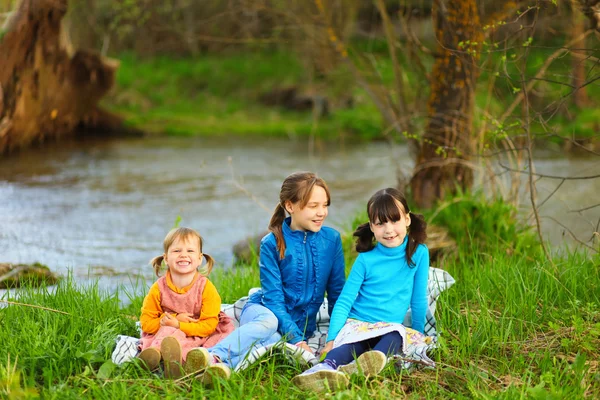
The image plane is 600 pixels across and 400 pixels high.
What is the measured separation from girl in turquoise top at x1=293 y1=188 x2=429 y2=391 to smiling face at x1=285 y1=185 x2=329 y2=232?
23cm

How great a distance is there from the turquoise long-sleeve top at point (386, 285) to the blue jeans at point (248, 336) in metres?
0.35

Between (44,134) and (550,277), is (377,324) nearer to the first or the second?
(550,277)

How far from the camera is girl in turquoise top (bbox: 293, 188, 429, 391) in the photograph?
3801mm

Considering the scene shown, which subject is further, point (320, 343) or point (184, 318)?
point (320, 343)

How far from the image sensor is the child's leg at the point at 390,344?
363 centimetres

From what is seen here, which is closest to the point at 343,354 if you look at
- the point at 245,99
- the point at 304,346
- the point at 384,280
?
the point at 304,346

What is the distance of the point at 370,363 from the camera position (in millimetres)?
3389

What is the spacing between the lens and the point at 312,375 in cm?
327

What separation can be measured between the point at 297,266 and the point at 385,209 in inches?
24.1

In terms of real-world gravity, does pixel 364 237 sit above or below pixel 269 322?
above

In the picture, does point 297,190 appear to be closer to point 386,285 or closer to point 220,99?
point 386,285

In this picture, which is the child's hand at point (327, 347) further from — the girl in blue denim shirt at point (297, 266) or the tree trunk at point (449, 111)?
the tree trunk at point (449, 111)

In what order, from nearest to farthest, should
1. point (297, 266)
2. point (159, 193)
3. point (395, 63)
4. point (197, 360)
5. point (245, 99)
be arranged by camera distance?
1. point (197, 360)
2. point (297, 266)
3. point (395, 63)
4. point (159, 193)
5. point (245, 99)

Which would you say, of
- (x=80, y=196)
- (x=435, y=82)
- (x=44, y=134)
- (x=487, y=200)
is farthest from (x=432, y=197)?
(x=44, y=134)
